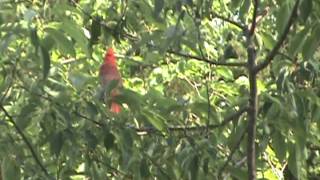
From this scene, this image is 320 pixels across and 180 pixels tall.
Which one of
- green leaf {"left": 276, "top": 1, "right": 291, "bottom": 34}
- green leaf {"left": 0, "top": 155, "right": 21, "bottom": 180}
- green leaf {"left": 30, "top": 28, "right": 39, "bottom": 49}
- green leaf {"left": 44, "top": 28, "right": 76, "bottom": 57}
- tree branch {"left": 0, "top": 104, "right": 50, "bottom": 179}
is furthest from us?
green leaf {"left": 0, "top": 155, "right": 21, "bottom": 180}

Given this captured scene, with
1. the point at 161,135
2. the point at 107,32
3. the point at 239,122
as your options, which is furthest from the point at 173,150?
the point at 107,32

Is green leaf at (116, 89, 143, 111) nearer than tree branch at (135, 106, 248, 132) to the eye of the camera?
Yes

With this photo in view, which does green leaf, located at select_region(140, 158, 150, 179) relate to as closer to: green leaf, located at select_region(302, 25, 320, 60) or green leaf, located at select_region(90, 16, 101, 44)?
green leaf, located at select_region(90, 16, 101, 44)

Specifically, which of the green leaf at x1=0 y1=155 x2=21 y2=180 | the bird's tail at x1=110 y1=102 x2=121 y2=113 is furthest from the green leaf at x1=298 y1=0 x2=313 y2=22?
the green leaf at x1=0 y1=155 x2=21 y2=180

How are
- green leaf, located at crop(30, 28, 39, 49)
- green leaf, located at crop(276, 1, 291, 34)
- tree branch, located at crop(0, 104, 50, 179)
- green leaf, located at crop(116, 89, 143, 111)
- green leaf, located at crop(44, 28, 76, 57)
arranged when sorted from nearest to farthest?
green leaf, located at crop(30, 28, 39, 49)
green leaf, located at crop(44, 28, 76, 57)
green leaf, located at crop(276, 1, 291, 34)
green leaf, located at crop(116, 89, 143, 111)
tree branch, located at crop(0, 104, 50, 179)

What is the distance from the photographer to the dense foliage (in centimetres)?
200

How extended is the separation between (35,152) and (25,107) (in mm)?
279

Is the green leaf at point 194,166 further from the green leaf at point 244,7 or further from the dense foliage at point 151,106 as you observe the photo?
the green leaf at point 244,7

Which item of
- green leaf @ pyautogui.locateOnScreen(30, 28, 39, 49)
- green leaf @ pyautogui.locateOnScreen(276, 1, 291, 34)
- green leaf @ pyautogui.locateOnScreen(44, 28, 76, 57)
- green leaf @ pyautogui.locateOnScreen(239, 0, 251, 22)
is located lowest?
green leaf @ pyautogui.locateOnScreen(30, 28, 39, 49)

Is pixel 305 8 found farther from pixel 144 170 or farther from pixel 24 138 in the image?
pixel 24 138

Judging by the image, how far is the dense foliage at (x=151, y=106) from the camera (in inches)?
78.7

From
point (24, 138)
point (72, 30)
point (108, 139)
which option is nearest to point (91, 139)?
point (108, 139)

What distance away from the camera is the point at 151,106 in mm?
2318

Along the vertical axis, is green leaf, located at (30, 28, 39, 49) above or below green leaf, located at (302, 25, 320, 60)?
below
